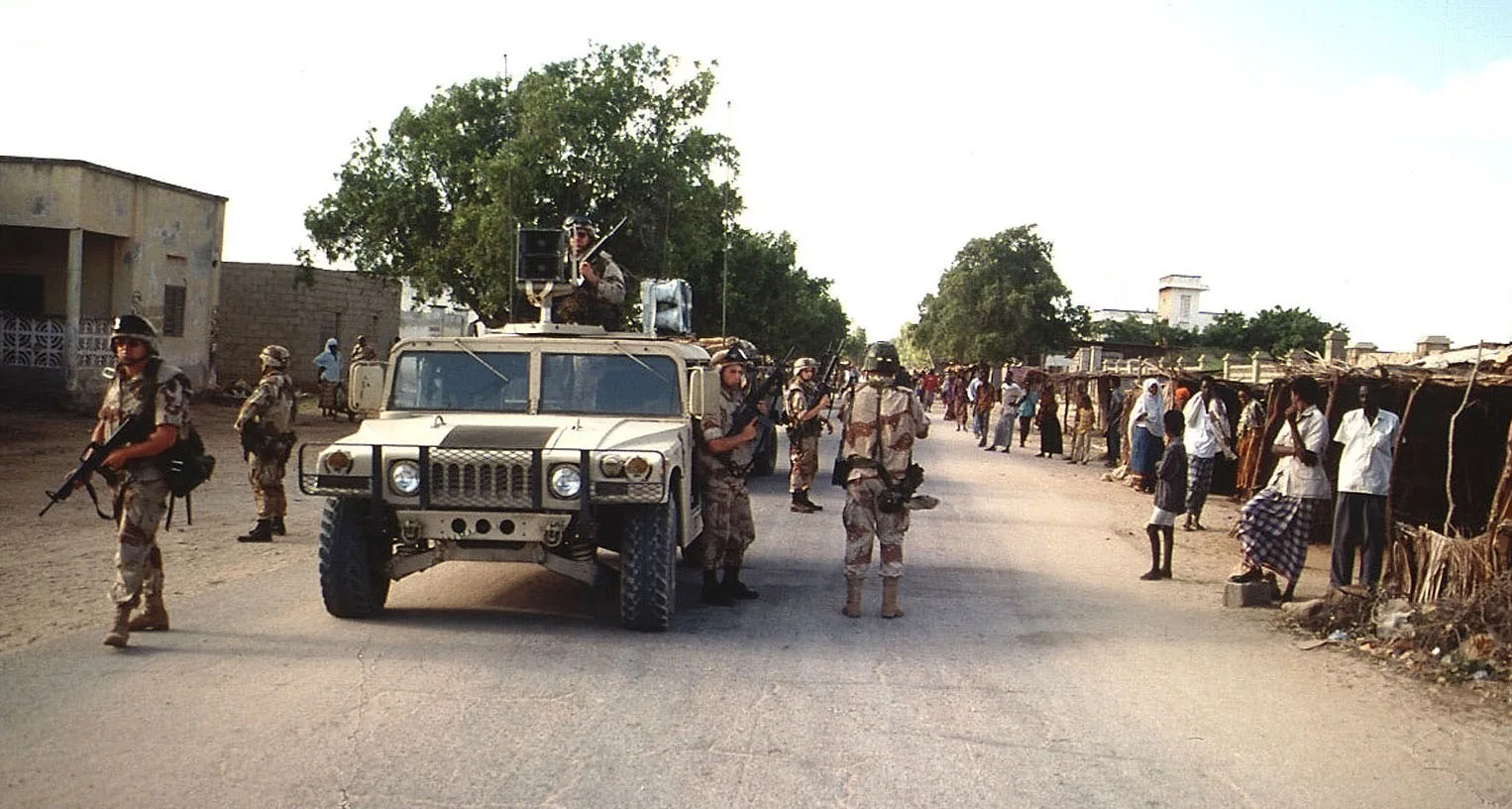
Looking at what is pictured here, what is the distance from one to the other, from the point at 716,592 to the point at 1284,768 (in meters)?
3.94

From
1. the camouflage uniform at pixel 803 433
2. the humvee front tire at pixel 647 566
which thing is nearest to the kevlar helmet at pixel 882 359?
the humvee front tire at pixel 647 566

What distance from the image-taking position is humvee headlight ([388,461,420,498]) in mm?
6820

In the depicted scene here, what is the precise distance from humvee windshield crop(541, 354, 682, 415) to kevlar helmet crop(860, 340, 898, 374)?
123cm

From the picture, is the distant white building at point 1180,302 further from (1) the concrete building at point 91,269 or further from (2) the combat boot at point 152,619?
(2) the combat boot at point 152,619

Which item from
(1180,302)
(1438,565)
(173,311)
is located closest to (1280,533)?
(1438,565)

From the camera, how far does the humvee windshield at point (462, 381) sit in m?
7.89

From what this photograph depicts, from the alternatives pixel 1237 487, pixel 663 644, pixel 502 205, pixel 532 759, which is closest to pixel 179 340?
pixel 502 205

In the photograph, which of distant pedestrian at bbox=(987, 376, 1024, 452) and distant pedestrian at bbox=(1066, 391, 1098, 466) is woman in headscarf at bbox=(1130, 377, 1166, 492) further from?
distant pedestrian at bbox=(987, 376, 1024, 452)

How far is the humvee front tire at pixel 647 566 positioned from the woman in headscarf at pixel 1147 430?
34.1ft

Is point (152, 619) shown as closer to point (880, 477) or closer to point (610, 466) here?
point (610, 466)

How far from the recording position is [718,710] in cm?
558

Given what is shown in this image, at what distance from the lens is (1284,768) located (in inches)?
199

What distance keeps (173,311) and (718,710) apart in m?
22.8

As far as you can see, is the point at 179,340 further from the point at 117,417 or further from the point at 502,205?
the point at 117,417
